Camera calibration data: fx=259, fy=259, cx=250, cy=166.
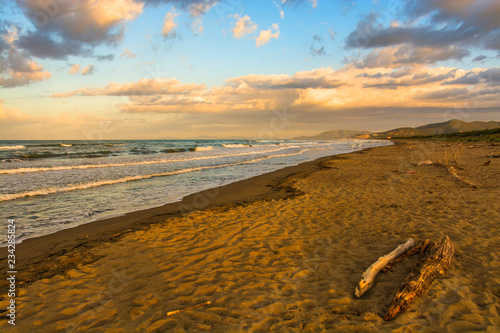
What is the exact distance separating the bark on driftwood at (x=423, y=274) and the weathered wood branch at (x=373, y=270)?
324 mm

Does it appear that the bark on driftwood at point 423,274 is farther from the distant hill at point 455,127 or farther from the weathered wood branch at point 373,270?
the distant hill at point 455,127

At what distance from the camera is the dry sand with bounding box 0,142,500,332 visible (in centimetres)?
345

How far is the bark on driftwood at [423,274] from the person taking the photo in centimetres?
346

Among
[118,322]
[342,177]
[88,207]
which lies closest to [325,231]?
[118,322]

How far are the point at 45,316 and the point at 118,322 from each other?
1.13 m

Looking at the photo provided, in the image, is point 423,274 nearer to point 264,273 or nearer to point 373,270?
point 373,270

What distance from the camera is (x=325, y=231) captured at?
6742mm

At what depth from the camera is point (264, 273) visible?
186 inches

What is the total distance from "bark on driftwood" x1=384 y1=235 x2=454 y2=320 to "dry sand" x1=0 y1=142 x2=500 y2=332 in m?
0.11

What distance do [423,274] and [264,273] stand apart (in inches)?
98.6

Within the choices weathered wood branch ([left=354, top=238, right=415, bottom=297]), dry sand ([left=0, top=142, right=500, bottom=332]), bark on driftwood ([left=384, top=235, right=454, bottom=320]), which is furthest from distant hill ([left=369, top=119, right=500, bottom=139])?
bark on driftwood ([left=384, top=235, right=454, bottom=320])

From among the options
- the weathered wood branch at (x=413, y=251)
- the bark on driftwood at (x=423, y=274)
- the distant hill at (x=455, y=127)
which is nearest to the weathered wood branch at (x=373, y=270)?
the weathered wood branch at (x=413, y=251)

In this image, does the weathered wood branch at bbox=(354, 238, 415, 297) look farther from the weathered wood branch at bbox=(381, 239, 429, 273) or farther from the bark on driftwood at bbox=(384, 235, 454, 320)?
the bark on driftwood at bbox=(384, 235, 454, 320)

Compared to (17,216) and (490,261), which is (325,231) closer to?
(490,261)
